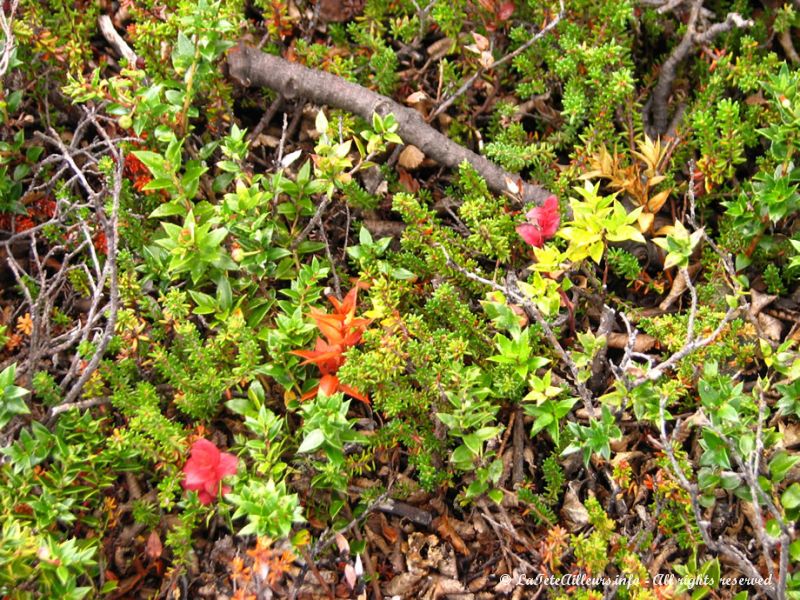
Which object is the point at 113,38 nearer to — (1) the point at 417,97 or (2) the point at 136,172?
(2) the point at 136,172

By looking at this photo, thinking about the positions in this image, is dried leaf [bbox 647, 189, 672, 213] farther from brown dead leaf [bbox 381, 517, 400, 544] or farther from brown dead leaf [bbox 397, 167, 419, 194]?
brown dead leaf [bbox 381, 517, 400, 544]

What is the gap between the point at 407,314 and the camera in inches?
112

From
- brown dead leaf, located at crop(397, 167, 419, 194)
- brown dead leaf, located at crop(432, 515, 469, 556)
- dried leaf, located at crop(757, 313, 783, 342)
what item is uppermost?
brown dead leaf, located at crop(397, 167, 419, 194)

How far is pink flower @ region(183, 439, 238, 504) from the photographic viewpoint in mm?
2479

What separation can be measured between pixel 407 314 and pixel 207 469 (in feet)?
2.93

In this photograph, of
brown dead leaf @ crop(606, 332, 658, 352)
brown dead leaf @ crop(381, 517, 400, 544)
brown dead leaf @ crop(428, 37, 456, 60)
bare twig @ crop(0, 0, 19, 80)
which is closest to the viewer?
brown dead leaf @ crop(381, 517, 400, 544)

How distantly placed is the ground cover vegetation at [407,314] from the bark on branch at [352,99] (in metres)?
0.01

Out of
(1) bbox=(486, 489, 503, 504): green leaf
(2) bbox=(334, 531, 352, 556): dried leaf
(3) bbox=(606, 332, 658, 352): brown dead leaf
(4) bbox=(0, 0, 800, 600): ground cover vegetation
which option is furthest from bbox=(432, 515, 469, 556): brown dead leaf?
(3) bbox=(606, 332, 658, 352): brown dead leaf

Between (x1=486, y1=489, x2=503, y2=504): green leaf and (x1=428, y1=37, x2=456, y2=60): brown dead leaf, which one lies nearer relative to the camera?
(x1=486, y1=489, x2=503, y2=504): green leaf

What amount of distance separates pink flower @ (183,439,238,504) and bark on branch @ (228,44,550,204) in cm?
155

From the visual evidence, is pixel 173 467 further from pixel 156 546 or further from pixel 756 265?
pixel 756 265

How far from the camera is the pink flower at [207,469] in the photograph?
248 centimetres

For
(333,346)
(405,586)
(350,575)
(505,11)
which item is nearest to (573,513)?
(405,586)

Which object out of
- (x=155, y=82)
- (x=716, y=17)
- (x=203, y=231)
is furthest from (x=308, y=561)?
(x=716, y=17)
